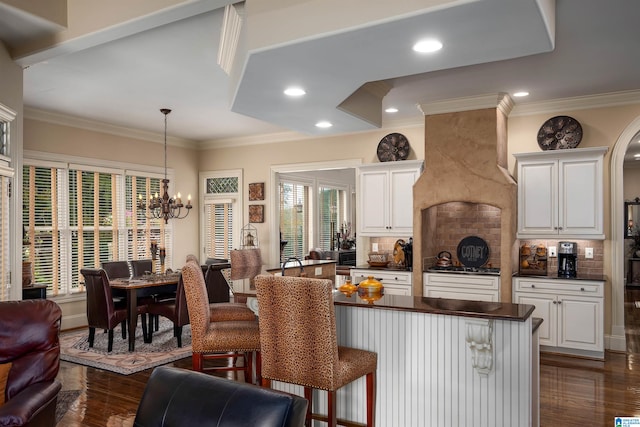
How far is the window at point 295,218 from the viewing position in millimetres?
9250

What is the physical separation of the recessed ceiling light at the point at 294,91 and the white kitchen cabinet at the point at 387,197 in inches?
107

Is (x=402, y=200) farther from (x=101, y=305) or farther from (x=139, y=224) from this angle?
(x=139, y=224)

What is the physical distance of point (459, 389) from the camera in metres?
2.94

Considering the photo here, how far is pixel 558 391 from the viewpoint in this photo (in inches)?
164

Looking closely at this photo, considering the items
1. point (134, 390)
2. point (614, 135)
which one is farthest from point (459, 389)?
point (614, 135)

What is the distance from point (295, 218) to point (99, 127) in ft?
12.9

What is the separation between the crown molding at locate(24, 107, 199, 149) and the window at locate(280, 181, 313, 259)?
6.57 feet

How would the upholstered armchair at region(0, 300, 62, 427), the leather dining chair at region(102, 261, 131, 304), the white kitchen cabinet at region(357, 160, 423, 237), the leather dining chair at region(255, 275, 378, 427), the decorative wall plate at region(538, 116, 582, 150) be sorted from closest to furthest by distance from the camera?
the upholstered armchair at region(0, 300, 62, 427) → the leather dining chair at region(255, 275, 378, 427) → the decorative wall plate at region(538, 116, 582, 150) → the leather dining chair at region(102, 261, 131, 304) → the white kitchen cabinet at region(357, 160, 423, 237)

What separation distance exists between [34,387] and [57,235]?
4.59m

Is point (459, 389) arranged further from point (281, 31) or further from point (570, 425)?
point (281, 31)

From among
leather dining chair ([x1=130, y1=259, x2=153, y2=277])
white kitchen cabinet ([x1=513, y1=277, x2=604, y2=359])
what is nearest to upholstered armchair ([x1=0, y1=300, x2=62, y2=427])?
leather dining chair ([x1=130, y1=259, x2=153, y2=277])

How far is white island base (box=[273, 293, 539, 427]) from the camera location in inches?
109

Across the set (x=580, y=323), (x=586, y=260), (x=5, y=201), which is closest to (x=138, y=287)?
(x=5, y=201)

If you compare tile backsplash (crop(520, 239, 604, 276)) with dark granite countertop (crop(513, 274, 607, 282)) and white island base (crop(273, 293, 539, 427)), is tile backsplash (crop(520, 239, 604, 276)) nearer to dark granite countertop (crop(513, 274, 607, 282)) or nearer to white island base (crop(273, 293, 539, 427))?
dark granite countertop (crop(513, 274, 607, 282))
